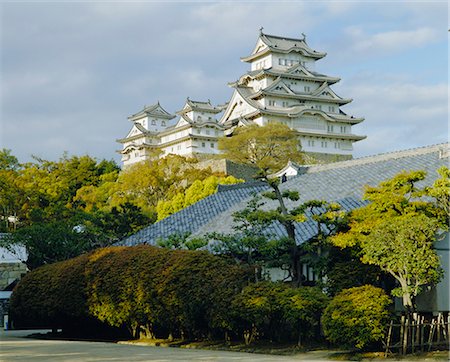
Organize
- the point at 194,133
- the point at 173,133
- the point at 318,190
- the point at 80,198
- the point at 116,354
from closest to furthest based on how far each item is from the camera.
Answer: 1. the point at 116,354
2. the point at 318,190
3. the point at 80,198
4. the point at 194,133
5. the point at 173,133

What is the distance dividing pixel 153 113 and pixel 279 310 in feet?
229

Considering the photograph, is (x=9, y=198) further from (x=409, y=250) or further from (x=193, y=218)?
(x=409, y=250)

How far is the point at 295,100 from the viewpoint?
221 feet

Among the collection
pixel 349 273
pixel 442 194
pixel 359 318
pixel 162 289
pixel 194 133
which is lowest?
pixel 359 318

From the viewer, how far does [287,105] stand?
6694 centimetres

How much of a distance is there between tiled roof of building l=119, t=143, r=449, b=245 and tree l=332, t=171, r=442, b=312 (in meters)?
2.81

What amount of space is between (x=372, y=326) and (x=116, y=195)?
1312 inches

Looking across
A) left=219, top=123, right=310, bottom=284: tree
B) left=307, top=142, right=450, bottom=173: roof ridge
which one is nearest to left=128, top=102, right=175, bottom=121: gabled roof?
left=219, top=123, right=310, bottom=284: tree

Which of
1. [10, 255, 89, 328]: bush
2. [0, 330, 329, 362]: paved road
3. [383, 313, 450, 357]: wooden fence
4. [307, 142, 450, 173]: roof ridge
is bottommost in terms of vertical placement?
[0, 330, 329, 362]: paved road

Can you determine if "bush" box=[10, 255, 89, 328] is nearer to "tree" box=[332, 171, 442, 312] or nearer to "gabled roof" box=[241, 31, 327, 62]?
"tree" box=[332, 171, 442, 312]

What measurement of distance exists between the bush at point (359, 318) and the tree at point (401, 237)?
2.15 ft

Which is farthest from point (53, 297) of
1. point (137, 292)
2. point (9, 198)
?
point (9, 198)

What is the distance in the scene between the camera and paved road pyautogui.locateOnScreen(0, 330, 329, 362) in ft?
43.8

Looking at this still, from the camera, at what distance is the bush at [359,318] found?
546 inches
